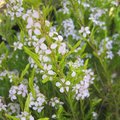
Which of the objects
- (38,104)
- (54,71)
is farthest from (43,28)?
(38,104)

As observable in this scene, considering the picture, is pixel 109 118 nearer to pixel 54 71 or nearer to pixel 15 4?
pixel 54 71

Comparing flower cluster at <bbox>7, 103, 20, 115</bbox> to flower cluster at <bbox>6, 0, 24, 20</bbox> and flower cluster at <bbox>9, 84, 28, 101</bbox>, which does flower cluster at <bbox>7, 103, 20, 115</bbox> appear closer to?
flower cluster at <bbox>9, 84, 28, 101</bbox>

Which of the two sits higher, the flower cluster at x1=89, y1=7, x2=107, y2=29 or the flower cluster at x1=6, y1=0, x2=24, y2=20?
the flower cluster at x1=89, y1=7, x2=107, y2=29

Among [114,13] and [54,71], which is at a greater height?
[114,13]

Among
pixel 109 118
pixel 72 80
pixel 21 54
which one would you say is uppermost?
pixel 21 54

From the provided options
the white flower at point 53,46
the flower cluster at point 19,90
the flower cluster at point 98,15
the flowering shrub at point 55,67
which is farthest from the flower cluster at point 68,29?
the white flower at point 53,46

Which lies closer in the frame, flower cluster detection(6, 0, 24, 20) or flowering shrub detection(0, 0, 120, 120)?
flowering shrub detection(0, 0, 120, 120)

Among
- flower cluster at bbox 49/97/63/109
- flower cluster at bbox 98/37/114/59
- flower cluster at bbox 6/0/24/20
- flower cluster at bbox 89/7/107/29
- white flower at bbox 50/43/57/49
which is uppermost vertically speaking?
flower cluster at bbox 89/7/107/29

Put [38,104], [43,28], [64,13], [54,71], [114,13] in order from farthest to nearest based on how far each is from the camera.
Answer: [114,13] < [64,13] < [38,104] < [54,71] < [43,28]

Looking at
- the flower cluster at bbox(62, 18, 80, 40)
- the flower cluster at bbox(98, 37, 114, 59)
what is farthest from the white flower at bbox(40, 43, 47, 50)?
the flower cluster at bbox(62, 18, 80, 40)
